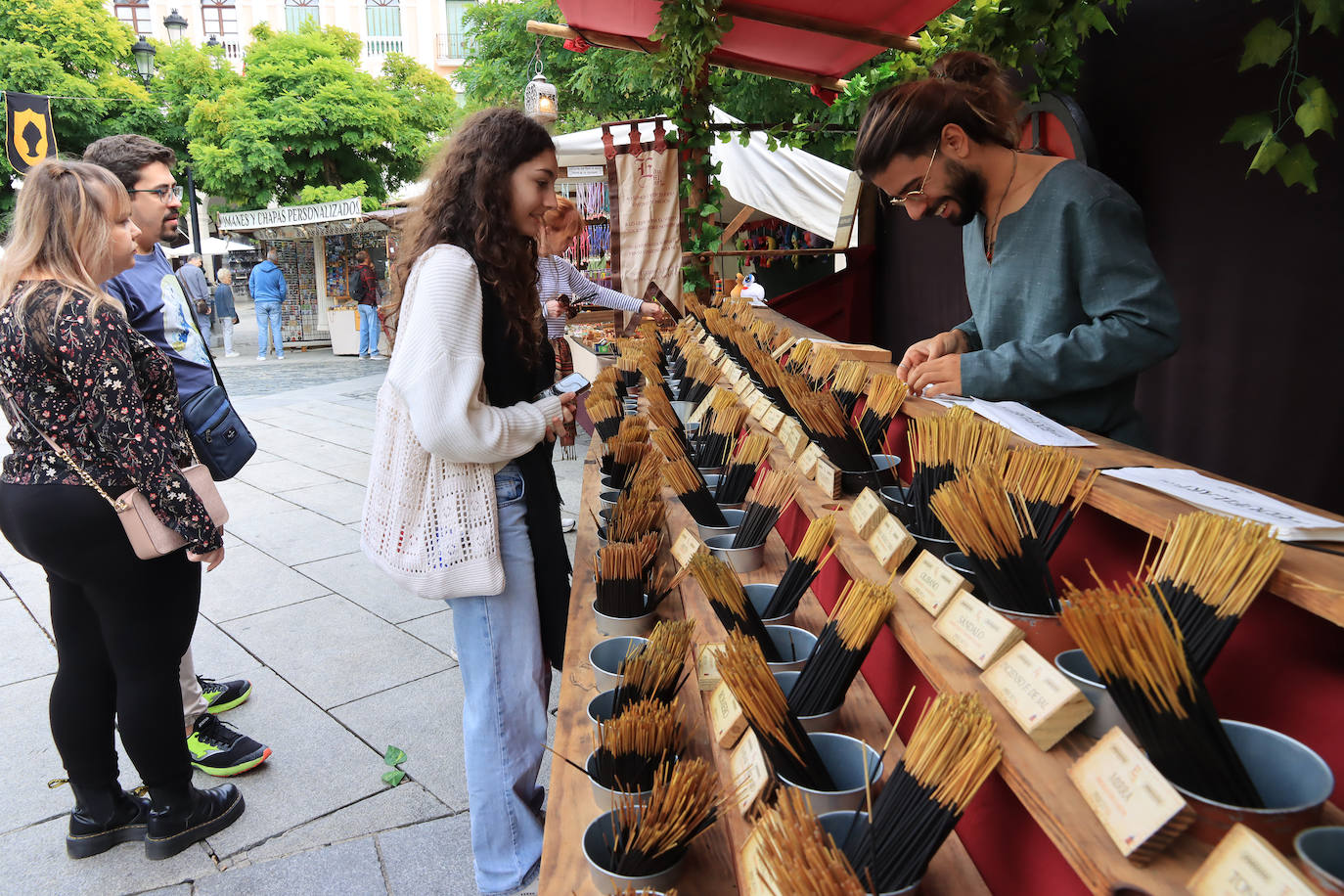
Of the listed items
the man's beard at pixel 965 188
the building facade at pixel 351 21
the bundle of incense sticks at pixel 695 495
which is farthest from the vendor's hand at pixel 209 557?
the building facade at pixel 351 21

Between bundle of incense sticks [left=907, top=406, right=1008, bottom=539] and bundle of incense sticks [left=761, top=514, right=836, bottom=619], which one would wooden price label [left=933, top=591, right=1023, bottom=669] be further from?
bundle of incense sticks [left=761, top=514, right=836, bottom=619]

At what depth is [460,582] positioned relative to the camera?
5.92 feet

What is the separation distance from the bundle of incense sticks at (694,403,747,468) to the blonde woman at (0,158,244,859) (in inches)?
49.9

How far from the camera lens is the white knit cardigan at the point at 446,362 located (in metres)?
1.66

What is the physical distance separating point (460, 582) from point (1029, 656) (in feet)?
4.15

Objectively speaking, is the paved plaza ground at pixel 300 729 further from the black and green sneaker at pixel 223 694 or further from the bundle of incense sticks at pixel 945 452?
the bundle of incense sticks at pixel 945 452

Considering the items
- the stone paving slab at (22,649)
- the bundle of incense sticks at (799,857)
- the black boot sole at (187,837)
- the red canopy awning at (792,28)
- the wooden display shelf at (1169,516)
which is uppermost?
the red canopy awning at (792,28)

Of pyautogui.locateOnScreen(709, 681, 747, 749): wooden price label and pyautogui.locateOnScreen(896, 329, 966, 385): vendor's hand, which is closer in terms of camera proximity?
pyautogui.locateOnScreen(709, 681, 747, 749): wooden price label

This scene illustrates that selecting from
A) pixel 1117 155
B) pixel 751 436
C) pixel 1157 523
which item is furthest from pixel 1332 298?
pixel 1157 523

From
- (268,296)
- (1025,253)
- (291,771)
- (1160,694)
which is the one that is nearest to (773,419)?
(1025,253)

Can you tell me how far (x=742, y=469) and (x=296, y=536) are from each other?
12.4ft

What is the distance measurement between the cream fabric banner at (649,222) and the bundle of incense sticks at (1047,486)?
4402mm

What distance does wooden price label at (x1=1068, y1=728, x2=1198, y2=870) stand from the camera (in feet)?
2.06

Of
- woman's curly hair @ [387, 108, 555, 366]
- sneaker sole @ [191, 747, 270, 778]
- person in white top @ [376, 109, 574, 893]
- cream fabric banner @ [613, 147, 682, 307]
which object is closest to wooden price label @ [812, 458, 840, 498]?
person in white top @ [376, 109, 574, 893]
